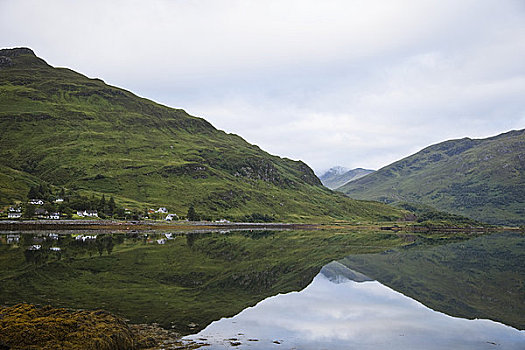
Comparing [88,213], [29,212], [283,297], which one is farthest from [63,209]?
[283,297]

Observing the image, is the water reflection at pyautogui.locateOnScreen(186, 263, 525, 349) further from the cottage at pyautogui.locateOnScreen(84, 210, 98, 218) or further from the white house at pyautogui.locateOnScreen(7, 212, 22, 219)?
the cottage at pyautogui.locateOnScreen(84, 210, 98, 218)

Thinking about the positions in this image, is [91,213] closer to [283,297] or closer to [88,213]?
[88,213]

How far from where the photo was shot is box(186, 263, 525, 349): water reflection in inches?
1000

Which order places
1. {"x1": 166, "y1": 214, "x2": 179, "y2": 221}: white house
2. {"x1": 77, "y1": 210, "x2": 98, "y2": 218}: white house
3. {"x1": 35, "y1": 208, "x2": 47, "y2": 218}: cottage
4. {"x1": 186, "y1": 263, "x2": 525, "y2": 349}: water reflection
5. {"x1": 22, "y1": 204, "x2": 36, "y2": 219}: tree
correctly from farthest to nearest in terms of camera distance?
{"x1": 166, "y1": 214, "x2": 179, "y2": 221}: white house, {"x1": 77, "y1": 210, "x2": 98, "y2": 218}: white house, {"x1": 35, "y1": 208, "x2": 47, "y2": 218}: cottage, {"x1": 22, "y1": 204, "x2": 36, "y2": 219}: tree, {"x1": 186, "y1": 263, "x2": 525, "y2": 349}: water reflection

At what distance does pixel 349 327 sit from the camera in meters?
29.7

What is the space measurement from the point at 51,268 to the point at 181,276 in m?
15.8

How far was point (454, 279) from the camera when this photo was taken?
54938 mm

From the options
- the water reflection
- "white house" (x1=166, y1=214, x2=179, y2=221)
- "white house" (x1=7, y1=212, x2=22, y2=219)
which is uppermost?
"white house" (x1=7, y1=212, x2=22, y2=219)

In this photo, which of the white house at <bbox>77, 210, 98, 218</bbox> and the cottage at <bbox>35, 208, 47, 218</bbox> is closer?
the cottage at <bbox>35, 208, 47, 218</bbox>

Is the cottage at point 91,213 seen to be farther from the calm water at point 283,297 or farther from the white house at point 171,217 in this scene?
the calm water at point 283,297

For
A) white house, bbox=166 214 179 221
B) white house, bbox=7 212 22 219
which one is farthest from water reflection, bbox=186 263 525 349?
white house, bbox=166 214 179 221

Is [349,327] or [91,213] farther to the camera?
[91,213]

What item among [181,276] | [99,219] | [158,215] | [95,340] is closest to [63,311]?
[95,340]

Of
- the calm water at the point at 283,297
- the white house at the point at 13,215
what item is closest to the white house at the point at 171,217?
the white house at the point at 13,215
